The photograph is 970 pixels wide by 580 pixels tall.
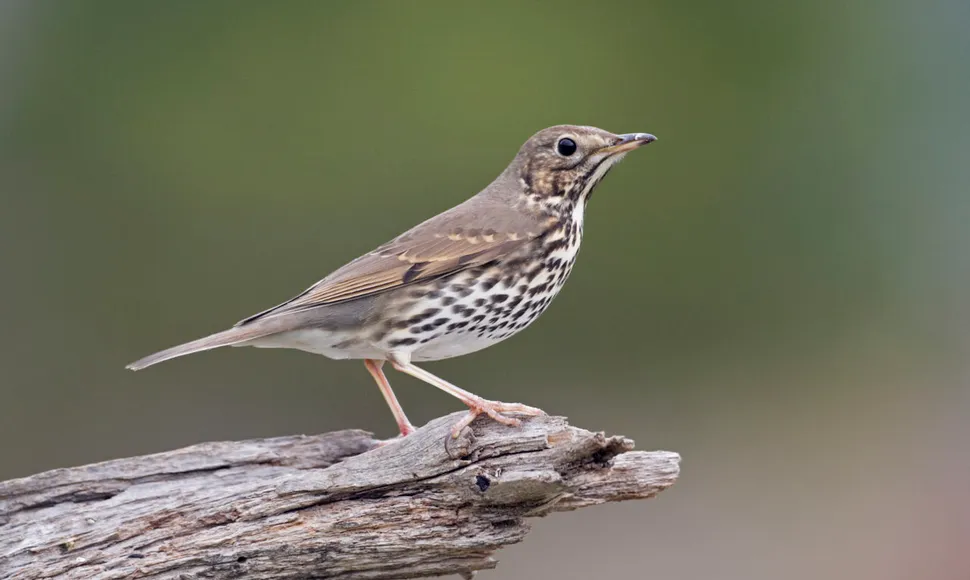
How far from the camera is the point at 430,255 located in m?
4.46

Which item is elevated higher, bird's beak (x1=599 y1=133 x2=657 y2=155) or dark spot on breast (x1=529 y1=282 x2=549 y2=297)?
bird's beak (x1=599 y1=133 x2=657 y2=155)

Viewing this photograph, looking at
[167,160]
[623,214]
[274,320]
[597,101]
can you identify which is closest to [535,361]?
[623,214]

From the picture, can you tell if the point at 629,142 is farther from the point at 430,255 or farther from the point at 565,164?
the point at 430,255

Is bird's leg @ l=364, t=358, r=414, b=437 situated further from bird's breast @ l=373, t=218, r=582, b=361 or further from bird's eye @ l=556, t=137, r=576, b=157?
bird's eye @ l=556, t=137, r=576, b=157

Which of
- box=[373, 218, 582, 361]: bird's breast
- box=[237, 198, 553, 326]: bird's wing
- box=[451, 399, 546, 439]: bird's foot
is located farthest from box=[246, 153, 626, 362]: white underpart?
box=[451, 399, 546, 439]: bird's foot

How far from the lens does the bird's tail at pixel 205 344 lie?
4.09 meters

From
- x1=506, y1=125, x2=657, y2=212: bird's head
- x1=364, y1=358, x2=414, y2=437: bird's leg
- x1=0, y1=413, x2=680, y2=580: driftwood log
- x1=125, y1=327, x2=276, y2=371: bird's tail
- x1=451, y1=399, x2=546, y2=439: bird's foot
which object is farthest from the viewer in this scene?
x1=364, y1=358, x2=414, y2=437: bird's leg

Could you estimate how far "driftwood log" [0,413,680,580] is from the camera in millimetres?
3709

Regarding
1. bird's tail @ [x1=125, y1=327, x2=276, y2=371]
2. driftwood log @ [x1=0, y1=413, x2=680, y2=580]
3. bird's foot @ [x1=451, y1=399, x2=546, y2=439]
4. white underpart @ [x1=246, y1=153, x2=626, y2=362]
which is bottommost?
driftwood log @ [x1=0, y1=413, x2=680, y2=580]

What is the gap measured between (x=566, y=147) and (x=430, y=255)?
79 cm

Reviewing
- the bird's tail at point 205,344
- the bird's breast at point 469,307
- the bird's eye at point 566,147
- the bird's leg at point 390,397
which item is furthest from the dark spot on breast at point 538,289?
the bird's tail at point 205,344

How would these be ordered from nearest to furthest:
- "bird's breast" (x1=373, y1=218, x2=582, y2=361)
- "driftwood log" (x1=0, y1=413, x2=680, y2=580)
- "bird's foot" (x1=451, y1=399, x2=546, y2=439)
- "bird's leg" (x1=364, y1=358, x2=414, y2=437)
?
1. "driftwood log" (x1=0, y1=413, x2=680, y2=580)
2. "bird's foot" (x1=451, y1=399, x2=546, y2=439)
3. "bird's breast" (x1=373, y1=218, x2=582, y2=361)
4. "bird's leg" (x1=364, y1=358, x2=414, y2=437)

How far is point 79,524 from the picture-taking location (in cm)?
402

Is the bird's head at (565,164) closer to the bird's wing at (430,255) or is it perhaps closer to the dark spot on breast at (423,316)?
the bird's wing at (430,255)
